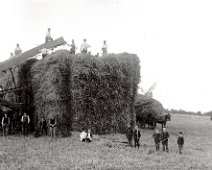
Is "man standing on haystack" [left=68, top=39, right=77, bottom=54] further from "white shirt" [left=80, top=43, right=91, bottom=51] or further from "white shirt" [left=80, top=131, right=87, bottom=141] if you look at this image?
"white shirt" [left=80, top=131, right=87, bottom=141]

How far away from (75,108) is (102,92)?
2.11m

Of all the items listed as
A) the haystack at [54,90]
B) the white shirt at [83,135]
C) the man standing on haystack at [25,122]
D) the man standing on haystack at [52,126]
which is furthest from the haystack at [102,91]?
the man standing on haystack at [25,122]

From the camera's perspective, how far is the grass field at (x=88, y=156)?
44.8ft

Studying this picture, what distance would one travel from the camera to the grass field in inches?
538

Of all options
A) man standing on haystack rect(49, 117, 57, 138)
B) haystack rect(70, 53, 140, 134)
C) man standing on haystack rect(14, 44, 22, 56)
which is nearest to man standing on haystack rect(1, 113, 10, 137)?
man standing on haystack rect(49, 117, 57, 138)

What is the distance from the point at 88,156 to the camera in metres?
15.7

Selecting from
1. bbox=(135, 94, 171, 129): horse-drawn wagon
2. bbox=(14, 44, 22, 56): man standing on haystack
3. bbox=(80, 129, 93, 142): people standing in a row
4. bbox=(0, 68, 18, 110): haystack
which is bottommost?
bbox=(80, 129, 93, 142): people standing in a row

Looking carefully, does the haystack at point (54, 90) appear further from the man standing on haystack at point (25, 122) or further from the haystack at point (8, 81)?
the haystack at point (8, 81)

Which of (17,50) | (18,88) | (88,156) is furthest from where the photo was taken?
(17,50)

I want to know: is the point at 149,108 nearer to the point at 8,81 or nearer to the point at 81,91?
the point at 81,91

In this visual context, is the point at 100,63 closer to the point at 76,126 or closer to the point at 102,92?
the point at 102,92

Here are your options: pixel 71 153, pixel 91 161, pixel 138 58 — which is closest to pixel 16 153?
pixel 71 153

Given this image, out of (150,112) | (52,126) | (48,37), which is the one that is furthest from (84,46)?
(150,112)

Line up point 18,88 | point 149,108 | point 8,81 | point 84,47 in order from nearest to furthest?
point 18,88
point 84,47
point 8,81
point 149,108
